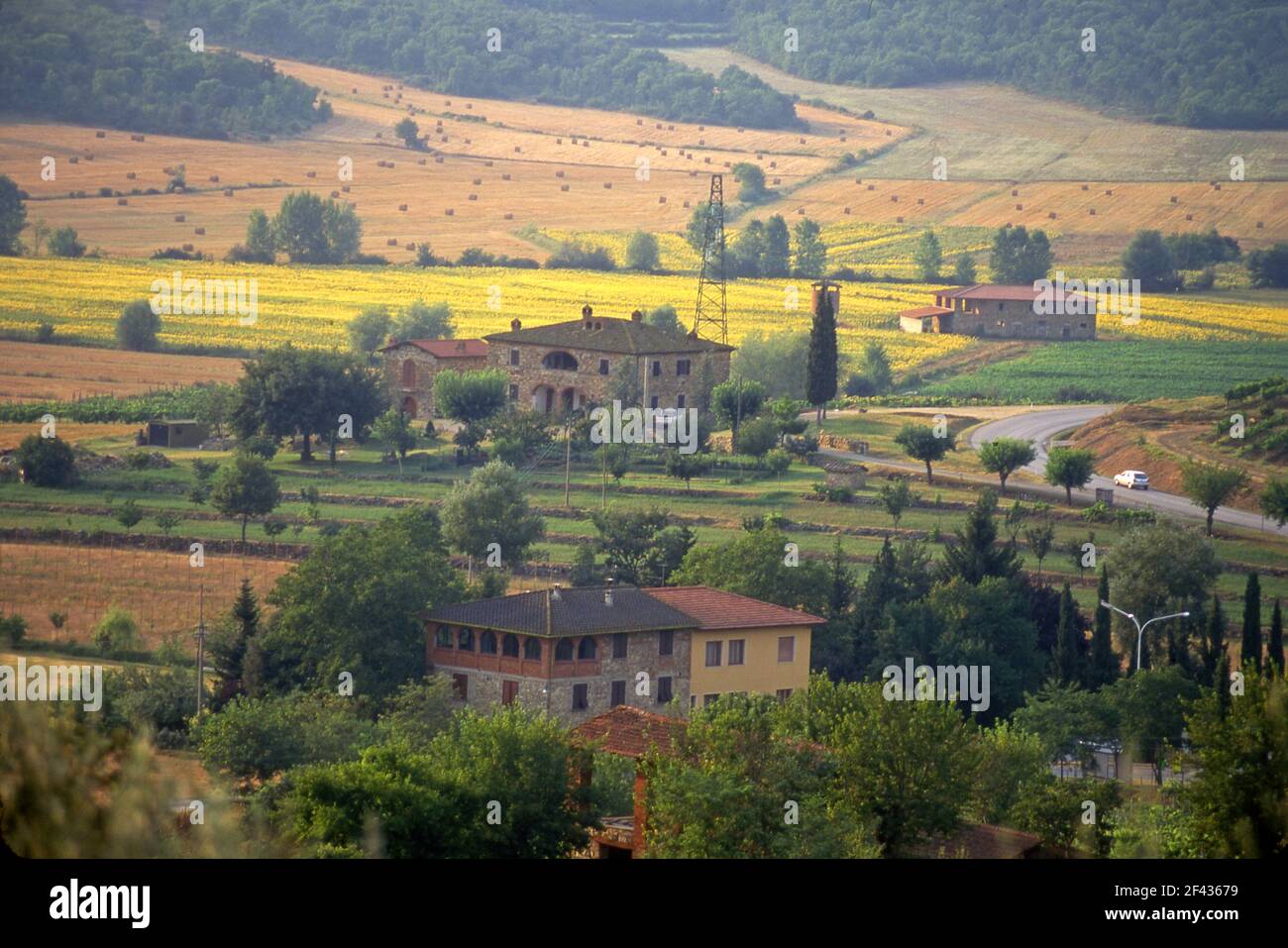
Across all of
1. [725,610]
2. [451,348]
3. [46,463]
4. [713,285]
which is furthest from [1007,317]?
[725,610]

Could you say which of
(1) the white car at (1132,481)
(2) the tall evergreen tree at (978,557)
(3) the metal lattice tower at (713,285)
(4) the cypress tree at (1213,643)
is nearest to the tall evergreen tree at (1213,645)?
(4) the cypress tree at (1213,643)

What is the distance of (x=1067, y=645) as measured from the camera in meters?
51.9

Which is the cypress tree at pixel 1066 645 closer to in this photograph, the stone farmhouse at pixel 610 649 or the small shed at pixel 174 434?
the stone farmhouse at pixel 610 649

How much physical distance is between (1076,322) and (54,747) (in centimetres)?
10509

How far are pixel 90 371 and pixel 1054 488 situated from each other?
41.3 metres

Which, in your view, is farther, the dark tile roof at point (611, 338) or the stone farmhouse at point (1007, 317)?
the stone farmhouse at point (1007, 317)

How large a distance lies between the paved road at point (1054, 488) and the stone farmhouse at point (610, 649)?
23064 millimetres

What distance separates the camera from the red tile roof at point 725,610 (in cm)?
5031

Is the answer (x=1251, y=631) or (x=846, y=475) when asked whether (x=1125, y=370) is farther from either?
(x=1251, y=631)

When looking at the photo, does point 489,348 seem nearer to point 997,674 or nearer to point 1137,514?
point 1137,514

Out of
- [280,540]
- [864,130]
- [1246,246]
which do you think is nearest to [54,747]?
[280,540]

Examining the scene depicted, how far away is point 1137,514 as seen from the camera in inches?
2628

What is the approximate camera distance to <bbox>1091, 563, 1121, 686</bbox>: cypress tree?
169 feet

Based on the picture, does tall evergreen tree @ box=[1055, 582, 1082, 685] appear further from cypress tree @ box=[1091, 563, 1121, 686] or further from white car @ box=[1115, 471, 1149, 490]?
white car @ box=[1115, 471, 1149, 490]
